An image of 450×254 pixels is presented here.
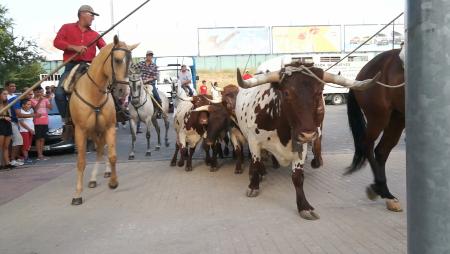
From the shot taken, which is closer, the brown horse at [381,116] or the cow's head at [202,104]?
the brown horse at [381,116]

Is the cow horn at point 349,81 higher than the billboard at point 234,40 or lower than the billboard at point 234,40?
lower

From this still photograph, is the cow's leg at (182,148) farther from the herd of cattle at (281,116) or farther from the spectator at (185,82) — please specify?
the spectator at (185,82)

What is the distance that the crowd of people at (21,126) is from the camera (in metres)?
10.6

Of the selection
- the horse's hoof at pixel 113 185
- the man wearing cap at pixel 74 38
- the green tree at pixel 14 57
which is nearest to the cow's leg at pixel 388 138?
the horse's hoof at pixel 113 185

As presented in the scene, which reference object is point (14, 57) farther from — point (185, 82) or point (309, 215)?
point (309, 215)

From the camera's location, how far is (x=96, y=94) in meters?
6.95

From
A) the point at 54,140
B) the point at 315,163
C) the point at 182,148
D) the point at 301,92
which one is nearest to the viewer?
the point at 301,92

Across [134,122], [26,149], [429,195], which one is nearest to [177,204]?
[429,195]

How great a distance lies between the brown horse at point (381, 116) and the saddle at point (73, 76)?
4.28m

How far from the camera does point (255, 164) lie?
6504mm

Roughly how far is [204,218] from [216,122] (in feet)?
10.5

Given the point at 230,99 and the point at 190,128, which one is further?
the point at 190,128

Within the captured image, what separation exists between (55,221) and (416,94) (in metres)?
5.30

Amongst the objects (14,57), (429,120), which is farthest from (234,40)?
(429,120)
